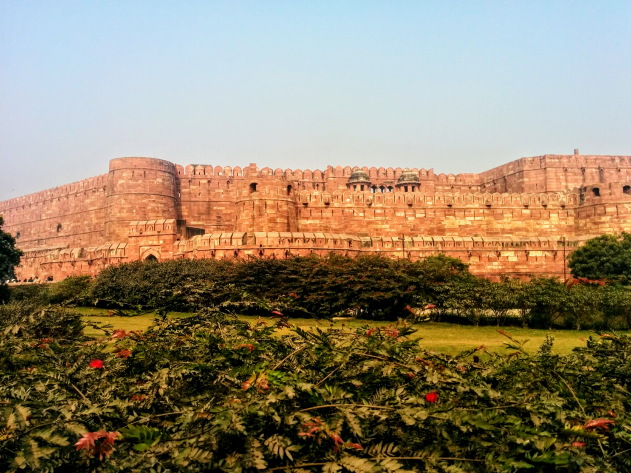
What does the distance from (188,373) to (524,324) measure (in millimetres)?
16422

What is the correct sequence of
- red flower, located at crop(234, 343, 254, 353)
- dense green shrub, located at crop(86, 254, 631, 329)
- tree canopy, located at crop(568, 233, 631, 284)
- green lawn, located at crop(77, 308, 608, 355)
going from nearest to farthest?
1. red flower, located at crop(234, 343, 254, 353)
2. green lawn, located at crop(77, 308, 608, 355)
3. dense green shrub, located at crop(86, 254, 631, 329)
4. tree canopy, located at crop(568, 233, 631, 284)

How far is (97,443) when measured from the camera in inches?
105

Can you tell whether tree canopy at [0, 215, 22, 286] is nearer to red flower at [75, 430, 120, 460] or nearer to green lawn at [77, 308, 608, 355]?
green lawn at [77, 308, 608, 355]

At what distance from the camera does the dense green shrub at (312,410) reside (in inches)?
107

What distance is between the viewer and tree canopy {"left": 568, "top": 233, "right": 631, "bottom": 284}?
2520 centimetres

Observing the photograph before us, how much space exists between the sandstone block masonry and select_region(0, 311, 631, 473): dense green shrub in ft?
60.3

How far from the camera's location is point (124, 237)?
3225 cm

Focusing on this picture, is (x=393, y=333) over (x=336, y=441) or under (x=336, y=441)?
over

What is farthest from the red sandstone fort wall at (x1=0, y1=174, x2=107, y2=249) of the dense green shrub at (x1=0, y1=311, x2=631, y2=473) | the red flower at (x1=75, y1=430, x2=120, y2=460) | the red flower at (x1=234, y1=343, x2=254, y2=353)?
the red flower at (x1=75, y1=430, x2=120, y2=460)

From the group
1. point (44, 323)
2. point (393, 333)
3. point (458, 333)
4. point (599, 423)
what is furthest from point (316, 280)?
point (599, 423)

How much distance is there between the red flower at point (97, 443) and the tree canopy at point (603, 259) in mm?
24822

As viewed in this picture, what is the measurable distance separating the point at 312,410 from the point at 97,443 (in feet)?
3.30

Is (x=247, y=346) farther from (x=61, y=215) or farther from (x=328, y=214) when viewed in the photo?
(x=61, y=215)

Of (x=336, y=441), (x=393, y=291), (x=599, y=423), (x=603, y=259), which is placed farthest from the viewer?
(x=603, y=259)
